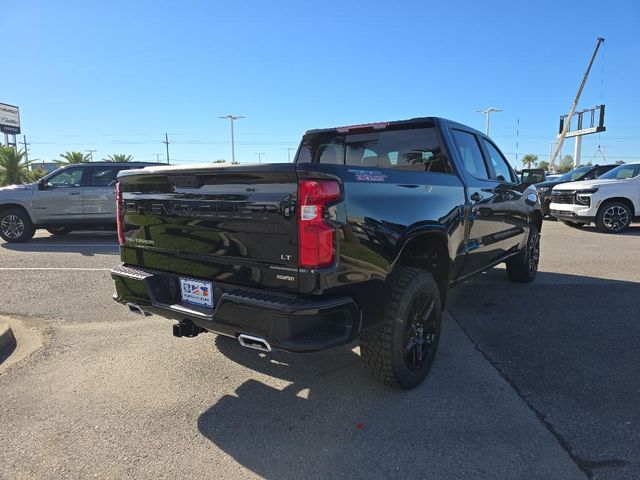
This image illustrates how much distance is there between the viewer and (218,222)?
2.78 m

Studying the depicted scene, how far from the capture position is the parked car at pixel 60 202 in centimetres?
1000

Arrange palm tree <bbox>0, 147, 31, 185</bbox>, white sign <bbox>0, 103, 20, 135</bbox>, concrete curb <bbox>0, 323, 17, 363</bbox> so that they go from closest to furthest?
concrete curb <bbox>0, 323, 17, 363</bbox> < palm tree <bbox>0, 147, 31, 185</bbox> < white sign <bbox>0, 103, 20, 135</bbox>

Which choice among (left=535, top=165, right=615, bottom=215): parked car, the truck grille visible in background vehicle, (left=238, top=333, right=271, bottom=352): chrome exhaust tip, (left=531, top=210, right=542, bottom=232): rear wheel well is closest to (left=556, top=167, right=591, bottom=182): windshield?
(left=535, top=165, right=615, bottom=215): parked car

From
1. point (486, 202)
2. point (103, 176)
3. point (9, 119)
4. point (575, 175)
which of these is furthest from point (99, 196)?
point (9, 119)

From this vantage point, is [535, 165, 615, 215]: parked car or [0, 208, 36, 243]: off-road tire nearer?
[0, 208, 36, 243]: off-road tire

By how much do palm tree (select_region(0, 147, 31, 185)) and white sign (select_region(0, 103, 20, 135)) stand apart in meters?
13.2

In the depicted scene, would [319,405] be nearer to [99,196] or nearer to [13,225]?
[99,196]

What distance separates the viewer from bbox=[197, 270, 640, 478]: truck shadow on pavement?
8.08ft

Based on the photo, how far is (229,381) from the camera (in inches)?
134

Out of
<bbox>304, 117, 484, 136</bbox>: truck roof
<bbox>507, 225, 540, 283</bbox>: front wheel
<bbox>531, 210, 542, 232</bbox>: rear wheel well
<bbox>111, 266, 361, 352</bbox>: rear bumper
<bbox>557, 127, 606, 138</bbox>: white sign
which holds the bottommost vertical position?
<bbox>507, 225, 540, 283</bbox>: front wheel

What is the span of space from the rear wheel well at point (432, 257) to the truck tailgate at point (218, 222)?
1.29m

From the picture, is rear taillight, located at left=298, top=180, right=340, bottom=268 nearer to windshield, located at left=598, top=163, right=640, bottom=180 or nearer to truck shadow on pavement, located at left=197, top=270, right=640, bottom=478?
truck shadow on pavement, located at left=197, top=270, right=640, bottom=478

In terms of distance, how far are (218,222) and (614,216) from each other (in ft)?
39.1

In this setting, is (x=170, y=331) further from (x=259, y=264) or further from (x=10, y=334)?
(x=259, y=264)
